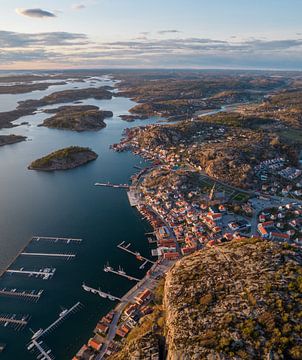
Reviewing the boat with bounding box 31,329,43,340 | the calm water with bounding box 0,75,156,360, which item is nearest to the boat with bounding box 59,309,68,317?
the calm water with bounding box 0,75,156,360

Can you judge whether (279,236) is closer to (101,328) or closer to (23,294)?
(101,328)

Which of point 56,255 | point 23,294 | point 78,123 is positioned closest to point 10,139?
point 78,123

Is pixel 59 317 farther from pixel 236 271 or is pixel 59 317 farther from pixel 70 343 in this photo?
pixel 236 271

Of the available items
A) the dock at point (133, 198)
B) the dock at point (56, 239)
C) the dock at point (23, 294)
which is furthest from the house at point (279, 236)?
the dock at point (23, 294)

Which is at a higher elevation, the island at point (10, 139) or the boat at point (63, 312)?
the boat at point (63, 312)

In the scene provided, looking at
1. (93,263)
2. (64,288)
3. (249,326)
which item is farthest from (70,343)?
(249,326)

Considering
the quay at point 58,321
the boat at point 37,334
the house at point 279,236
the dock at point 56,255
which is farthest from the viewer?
the house at point 279,236

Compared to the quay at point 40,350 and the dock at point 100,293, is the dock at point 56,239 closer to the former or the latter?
the dock at point 100,293

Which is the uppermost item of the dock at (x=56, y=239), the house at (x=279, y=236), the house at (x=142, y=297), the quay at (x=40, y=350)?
the house at (x=279, y=236)
